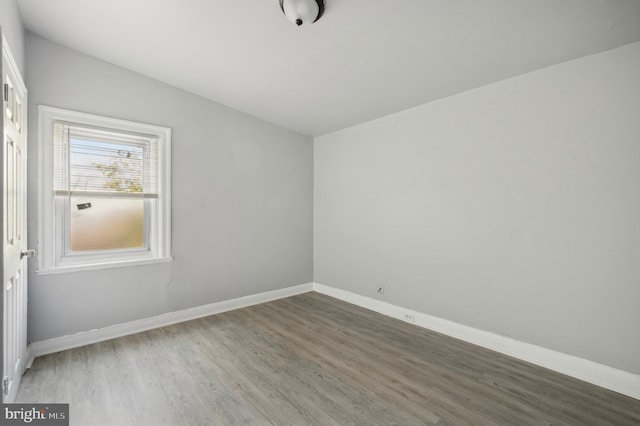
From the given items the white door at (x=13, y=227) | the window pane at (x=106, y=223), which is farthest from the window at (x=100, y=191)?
the white door at (x=13, y=227)

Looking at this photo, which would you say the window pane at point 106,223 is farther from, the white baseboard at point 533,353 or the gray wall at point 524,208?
the white baseboard at point 533,353

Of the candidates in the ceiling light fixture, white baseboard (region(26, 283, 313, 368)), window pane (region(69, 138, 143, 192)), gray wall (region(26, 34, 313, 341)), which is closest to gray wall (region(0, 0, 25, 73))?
gray wall (region(26, 34, 313, 341))

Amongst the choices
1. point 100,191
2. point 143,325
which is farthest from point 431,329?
point 100,191

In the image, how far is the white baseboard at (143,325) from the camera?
2.67 metres

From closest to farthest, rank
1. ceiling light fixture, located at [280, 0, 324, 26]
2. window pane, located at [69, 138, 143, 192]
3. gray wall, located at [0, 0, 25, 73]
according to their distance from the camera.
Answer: gray wall, located at [0, 0, 25, 73] < ceiling light fixture, located at [280, 0, 324, 26] < window pane, located at [69, 138, 143, 192]

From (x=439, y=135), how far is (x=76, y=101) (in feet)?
12.0

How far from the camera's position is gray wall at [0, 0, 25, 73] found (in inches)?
71.6

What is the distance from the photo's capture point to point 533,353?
255 cm

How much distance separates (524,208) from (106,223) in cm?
408

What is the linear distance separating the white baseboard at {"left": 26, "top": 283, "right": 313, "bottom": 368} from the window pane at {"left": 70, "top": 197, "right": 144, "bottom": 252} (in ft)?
2.69

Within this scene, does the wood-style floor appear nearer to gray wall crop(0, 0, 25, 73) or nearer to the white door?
the white door

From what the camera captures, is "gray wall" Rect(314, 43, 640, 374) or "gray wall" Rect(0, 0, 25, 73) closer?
"gray wall" Rect(0, 0, 25, 73)

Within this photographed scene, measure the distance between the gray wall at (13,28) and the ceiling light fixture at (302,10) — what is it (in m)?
1.66

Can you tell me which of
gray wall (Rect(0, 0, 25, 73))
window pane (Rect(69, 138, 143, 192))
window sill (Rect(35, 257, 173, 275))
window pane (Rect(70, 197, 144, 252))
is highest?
gray wall (Rect(0, 0, 25, 73))
